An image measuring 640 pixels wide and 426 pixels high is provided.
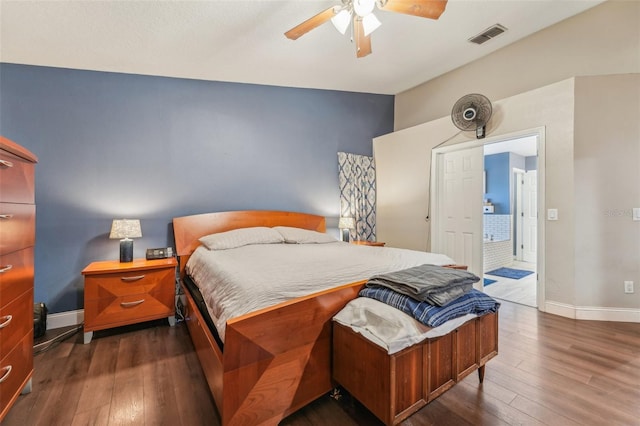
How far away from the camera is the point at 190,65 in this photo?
2961 mm

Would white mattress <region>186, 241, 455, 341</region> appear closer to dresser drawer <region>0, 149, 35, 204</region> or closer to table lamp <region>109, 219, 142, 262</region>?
A: table lamp <region>109, 219, 142, 262</region>

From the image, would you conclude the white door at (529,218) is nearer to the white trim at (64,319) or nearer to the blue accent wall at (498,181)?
the blue accent wall at (498,181)

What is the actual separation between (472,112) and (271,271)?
312 centimetres

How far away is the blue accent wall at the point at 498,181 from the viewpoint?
20.2ft

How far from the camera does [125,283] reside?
8.00ft

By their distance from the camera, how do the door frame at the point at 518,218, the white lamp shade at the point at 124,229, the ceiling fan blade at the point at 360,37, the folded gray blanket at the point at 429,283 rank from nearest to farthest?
the folded gray blanket at the point at 429,283 < the ceiling fan blade at the point at 360,37 < the white lamp shade at the point at 124,229 < the door frame at the point at 518,218

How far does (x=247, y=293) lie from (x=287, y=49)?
255 cm

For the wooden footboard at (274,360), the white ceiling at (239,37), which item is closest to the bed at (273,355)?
the wooden footboard at (274,360)

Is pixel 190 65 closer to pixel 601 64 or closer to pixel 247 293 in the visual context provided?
pixel 247 293

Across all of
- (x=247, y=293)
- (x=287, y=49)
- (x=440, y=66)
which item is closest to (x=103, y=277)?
(x=247, y=293)

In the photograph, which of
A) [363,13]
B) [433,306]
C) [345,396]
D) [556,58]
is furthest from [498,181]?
[345,396]

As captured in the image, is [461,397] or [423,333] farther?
[461,397]

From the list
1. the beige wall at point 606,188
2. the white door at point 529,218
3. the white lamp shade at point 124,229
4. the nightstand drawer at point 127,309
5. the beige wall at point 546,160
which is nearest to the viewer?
the nightstand drawer at point 127,309

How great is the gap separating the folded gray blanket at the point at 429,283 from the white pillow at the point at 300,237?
1594 mm
